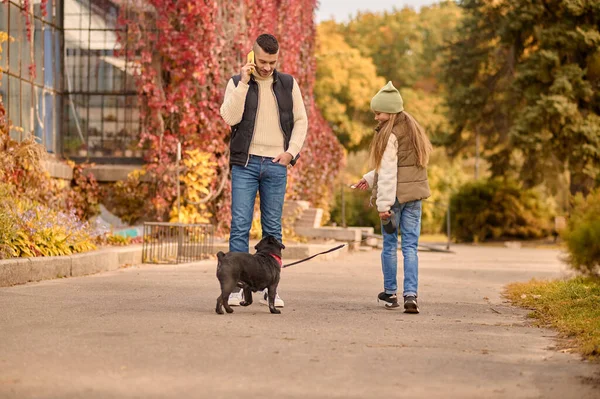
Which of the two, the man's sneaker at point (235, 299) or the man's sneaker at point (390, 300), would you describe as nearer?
the man's sneaker at point (235, 299)

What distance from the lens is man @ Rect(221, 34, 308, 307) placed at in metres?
8.66

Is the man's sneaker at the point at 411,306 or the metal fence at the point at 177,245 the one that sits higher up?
the metal fence at the point at 177,245

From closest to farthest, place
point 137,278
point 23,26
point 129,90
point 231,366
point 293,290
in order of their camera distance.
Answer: point 231,366
point 293,290
point 137,278
point 23,26
point 129,90

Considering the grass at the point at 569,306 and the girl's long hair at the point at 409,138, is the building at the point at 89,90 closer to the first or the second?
the grass at the point at 569,306

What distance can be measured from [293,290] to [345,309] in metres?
1.93

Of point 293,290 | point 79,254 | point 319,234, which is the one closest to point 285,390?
point 293,290

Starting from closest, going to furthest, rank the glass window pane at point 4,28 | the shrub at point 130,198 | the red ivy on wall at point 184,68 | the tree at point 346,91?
1. the glass window pane at point 4,28
2. the red ivy on wall at point 184,68
3. the shrub at point 130,198
4. the tree at point 346,91

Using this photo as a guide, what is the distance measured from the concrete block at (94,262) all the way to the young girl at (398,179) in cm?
416

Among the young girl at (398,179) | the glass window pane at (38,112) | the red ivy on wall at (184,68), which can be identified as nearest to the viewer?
the young girl at (398,179)

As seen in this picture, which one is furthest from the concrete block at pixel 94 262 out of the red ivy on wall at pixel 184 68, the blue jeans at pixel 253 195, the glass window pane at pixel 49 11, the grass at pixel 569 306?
the glass window pane at pixel 49 11

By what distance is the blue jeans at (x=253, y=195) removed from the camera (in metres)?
8.71

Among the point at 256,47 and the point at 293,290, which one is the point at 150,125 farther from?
the point at 256,47

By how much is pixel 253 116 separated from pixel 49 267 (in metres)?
3.69

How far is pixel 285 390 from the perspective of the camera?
510 cm
